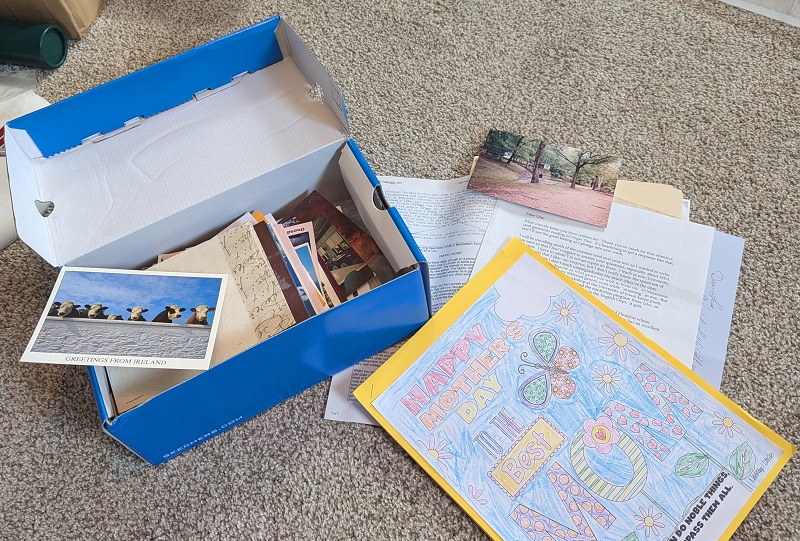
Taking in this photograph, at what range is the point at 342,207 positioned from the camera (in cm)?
77

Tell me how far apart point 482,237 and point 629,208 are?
7.6 inches

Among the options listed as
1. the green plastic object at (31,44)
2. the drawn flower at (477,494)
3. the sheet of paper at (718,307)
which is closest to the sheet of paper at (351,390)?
the drawn flower at (477,494)

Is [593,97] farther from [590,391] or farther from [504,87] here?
[590,391]

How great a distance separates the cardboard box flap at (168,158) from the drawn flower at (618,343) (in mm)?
369

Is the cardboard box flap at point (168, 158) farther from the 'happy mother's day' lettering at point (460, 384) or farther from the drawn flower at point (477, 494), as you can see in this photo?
the drawn flower at point (477, 494)

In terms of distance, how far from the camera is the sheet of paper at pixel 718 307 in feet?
2.27

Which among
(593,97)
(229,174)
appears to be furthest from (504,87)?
(229,174)

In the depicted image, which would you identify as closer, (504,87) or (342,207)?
(342,207)

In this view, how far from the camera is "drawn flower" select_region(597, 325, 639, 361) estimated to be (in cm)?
68

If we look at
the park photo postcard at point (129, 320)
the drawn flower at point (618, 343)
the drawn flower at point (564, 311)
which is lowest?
the drawn flower at point (618, 343)

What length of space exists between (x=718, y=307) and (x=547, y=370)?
23cm

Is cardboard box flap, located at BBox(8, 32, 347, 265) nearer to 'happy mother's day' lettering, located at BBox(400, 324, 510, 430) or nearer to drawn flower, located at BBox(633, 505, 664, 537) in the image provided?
'happy mother's day' lettering, located at BBox(400, 324, 510, 430)

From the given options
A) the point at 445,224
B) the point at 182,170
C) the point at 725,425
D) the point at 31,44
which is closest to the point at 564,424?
the point at 725,425

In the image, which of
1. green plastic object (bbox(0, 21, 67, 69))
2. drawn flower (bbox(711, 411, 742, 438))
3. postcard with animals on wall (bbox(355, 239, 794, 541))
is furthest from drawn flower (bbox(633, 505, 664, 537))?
green plastic object (bbox(0, 21, 67, 69))
